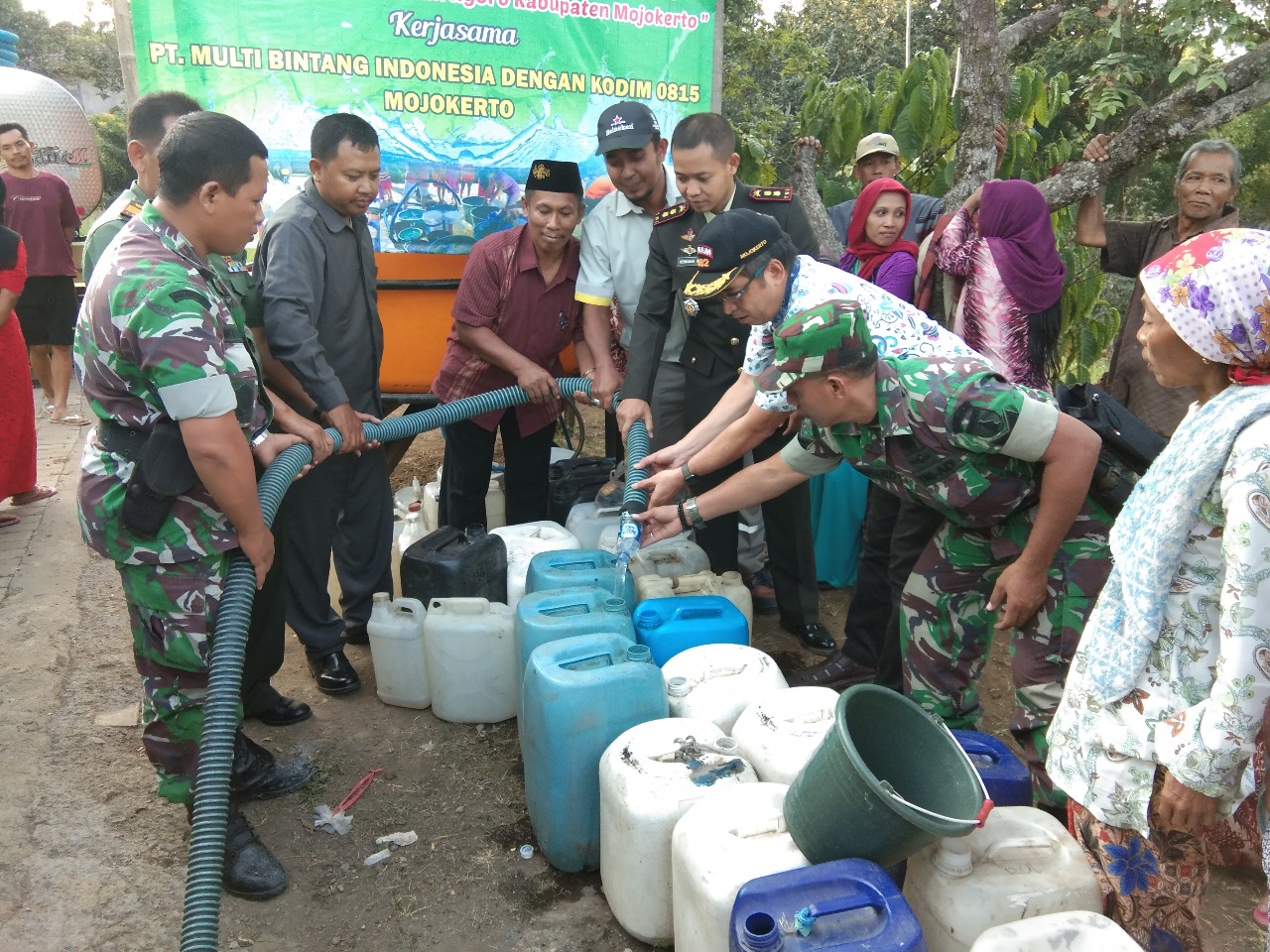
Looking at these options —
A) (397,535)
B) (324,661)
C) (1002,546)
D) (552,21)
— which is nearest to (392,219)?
(552,21)

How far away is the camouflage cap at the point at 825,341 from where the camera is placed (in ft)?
7.79

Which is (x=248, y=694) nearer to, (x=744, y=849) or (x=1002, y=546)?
(x=744, y=849)

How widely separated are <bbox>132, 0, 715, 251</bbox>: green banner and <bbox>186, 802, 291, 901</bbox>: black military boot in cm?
338

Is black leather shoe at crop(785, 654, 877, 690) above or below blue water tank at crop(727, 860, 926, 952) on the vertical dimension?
below

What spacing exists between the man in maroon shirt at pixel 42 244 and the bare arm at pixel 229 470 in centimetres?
638

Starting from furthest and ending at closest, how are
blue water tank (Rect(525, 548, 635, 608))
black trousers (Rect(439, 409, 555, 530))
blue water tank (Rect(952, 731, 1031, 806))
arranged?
black trousers (Rect(439, 409, 555, 530)) → blue water tank (Rect(525, 548, 635, 608)) → blue water tank (Rect(952, 731, 1031, 806))

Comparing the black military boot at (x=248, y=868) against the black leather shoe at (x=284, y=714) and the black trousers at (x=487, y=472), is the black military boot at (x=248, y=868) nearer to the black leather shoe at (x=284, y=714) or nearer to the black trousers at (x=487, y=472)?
the black leather shoe at (x=284, y=714)

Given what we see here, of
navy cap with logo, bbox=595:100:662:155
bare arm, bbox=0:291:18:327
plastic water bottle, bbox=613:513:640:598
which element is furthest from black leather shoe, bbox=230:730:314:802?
bare arm, bbox=0:291:18:327

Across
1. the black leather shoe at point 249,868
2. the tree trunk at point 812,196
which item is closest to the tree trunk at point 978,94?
the tree trunk at point 812,196

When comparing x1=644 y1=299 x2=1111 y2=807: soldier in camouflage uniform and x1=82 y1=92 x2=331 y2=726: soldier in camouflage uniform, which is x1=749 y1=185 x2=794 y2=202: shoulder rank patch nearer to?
x1=644 y1=299 x2=1111 y2=807: soldier in camouflage uniform

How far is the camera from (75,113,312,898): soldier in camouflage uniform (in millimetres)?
2355

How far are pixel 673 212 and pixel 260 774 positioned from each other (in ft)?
8.98

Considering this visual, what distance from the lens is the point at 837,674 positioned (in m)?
3.95

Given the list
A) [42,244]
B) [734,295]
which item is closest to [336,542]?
[734,295]
